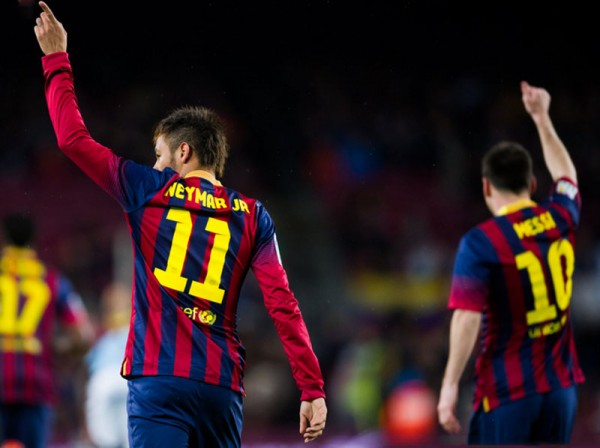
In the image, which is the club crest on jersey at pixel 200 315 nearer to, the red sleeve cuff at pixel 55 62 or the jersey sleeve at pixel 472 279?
the red sleeve cuff at pixel 55 62

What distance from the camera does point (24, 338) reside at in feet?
21.1

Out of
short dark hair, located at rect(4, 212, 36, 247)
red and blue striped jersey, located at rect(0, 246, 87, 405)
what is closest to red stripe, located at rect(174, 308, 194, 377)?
short dark hair, located at rect(4, 212, 36, 247)

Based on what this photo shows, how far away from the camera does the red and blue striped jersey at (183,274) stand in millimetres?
3531

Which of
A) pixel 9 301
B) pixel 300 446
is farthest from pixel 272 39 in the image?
pixel 9 301

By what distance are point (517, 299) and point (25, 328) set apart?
3.15m

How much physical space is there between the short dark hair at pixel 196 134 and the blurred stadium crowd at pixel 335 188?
664 centimetres

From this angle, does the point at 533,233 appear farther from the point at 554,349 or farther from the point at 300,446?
the point at 300,446

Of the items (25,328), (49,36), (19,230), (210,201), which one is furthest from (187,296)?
(25,328)

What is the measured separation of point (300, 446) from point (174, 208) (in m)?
5.04

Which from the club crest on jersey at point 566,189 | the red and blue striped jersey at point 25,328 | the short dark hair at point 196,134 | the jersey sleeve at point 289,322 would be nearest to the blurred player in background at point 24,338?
the red and blue striped jersey at point 25,328

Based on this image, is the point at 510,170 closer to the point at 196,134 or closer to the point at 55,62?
the point at 196,134

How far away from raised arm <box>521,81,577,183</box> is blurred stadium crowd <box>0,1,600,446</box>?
519 centimetres

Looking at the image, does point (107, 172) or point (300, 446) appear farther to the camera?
point (300, 446)

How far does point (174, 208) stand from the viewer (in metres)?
3.61
